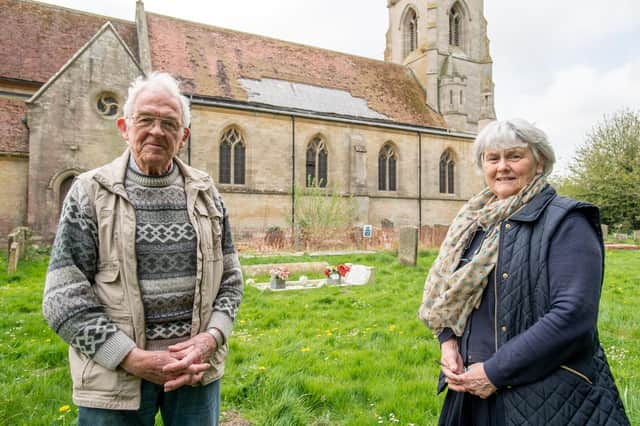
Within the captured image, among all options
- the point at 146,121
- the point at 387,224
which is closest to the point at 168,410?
the point at 146,121

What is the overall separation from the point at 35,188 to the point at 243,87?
9743 millimetres

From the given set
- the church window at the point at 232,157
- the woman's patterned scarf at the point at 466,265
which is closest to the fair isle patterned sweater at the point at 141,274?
the woman's patterned scarf at the point at 466,265

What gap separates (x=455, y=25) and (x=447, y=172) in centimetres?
1083

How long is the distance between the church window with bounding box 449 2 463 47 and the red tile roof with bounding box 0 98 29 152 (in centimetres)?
2452

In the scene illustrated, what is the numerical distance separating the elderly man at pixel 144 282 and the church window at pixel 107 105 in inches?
606

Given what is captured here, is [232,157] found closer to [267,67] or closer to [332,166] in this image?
Answer: [332,166]

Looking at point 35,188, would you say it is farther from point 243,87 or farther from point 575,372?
point 575,372

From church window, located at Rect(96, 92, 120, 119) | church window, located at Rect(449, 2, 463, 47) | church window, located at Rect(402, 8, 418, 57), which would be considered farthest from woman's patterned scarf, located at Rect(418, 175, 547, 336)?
church window, located at Rect(402, 8, 418, 57)

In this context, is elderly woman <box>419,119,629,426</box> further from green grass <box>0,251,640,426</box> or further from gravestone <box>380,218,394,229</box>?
gravestone <box>380,218,394,229</box>

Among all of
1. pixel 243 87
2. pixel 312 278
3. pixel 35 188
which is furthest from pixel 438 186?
pixel 35 188

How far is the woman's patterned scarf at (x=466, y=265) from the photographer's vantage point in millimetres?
1861

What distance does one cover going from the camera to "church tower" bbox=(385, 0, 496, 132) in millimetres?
24812

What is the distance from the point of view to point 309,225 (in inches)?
699

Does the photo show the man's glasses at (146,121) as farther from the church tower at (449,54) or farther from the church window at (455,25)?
the church window at (455,25)
